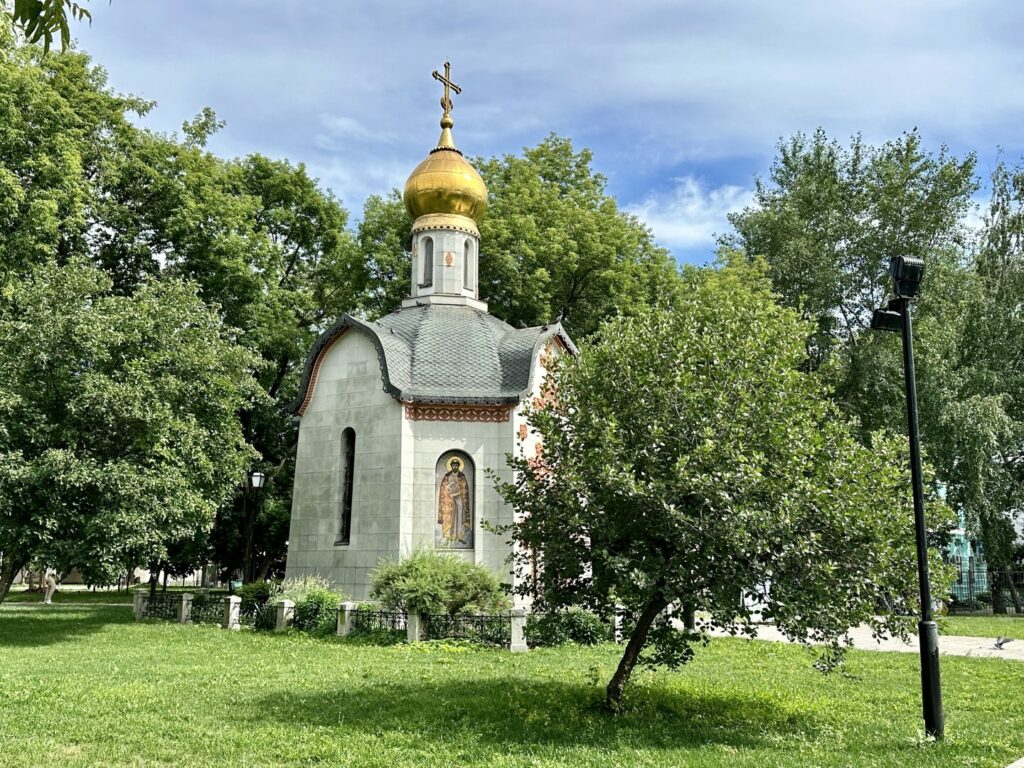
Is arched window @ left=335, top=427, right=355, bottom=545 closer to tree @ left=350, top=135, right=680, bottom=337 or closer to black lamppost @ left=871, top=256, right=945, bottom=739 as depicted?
tree @ left=350, top=135, right=680, bottom=337

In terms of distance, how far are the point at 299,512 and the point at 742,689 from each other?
13.3 m

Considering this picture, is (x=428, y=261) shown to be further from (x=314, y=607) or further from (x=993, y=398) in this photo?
(x=993, y=398)

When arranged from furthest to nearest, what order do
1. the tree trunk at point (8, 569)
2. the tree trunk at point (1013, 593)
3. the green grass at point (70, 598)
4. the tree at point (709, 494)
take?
the green grass at point (70, 598) → the tree trunk at point (1013, 593) → the tree trunk at point (8, 569) → the tree at point (709, 494)

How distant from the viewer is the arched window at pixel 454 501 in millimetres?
20250

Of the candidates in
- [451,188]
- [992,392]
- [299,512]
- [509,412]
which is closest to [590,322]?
[451,188]

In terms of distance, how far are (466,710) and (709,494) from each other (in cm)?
368

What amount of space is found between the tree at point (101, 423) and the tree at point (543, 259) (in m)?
11.3

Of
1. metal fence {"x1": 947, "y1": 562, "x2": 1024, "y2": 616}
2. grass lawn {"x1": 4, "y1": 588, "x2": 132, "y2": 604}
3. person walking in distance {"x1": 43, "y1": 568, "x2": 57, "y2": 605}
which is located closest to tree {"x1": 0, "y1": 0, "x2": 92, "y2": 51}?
metal fence {"x1": 947, "y1": 562, "x2": 1024, "y2": 616}

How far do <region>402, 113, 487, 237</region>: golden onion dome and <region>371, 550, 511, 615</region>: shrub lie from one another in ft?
37.3

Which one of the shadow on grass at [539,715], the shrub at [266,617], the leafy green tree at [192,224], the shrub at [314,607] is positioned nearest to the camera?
the shadow on grass at [539,715]

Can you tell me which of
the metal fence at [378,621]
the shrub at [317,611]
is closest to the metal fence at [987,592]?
the metal fence at [378,621]

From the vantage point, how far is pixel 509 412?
2077cm

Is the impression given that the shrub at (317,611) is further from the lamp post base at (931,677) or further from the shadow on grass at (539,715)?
the lamp post base at (931,677)

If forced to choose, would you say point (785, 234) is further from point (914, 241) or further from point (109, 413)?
point (109, 413)
